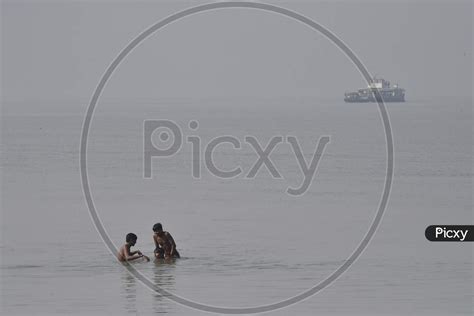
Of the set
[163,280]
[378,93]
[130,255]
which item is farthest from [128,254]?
[378,93]

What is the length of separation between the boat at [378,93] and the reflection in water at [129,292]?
152307 mm

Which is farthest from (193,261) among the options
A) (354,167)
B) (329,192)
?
(354,167)

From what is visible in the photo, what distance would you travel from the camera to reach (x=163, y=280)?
25453 millimetres

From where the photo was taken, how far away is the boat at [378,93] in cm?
17688

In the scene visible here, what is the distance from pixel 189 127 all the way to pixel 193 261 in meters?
78.9

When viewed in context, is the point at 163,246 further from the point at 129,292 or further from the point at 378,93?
A: the point at 378,93

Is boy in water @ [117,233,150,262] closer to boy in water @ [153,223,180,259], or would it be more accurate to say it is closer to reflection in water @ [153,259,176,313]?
boy in water @ [153,223,180,259]

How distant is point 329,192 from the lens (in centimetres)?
4569

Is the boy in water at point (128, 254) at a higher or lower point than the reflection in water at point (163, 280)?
higher

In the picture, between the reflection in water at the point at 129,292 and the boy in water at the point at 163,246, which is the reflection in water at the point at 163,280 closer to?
the boy in water at the point at 163,246

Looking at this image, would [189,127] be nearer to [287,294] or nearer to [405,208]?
[405,208]

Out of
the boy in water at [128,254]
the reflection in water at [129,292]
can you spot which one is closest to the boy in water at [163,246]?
the boy in water at [128,254]

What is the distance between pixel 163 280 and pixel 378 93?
156 metres

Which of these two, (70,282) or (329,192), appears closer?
(70,282)
